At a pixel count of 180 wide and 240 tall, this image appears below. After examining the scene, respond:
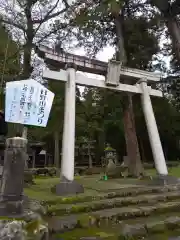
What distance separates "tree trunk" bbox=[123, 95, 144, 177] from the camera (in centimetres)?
1149

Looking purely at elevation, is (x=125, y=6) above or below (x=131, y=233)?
above

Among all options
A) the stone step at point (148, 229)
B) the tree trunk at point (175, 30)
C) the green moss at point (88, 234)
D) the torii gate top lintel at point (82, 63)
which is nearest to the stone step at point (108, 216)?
the green moss at point (88, 234)

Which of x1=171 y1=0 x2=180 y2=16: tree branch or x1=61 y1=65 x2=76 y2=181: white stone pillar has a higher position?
x1=171 y1=0 x2=180 y2=16: tree branch

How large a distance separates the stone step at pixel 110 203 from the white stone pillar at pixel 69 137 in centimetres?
149

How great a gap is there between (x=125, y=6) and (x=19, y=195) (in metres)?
11.7

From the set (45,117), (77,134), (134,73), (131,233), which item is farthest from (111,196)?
(77,134)

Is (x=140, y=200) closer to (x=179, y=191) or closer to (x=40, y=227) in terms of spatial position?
(x=179, y=191)

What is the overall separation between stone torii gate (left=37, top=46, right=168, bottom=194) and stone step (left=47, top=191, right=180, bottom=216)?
1202mm

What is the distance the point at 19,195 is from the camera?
3.97 metres

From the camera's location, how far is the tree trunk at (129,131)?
1153 cm

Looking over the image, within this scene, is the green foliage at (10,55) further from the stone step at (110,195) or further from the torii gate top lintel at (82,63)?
the stone step at (110,195)

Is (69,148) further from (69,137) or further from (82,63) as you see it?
(82,63)

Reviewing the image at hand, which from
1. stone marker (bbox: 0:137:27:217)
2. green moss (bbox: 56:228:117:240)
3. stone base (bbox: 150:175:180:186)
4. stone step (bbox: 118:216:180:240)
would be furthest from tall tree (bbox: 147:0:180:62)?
stone marker (bbox: 0:137:27:217)

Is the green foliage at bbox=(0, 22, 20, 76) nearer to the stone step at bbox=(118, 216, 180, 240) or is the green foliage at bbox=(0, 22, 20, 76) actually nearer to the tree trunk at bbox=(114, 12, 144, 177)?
the tree trunk at bbox=(114, 12, 144, 177)
